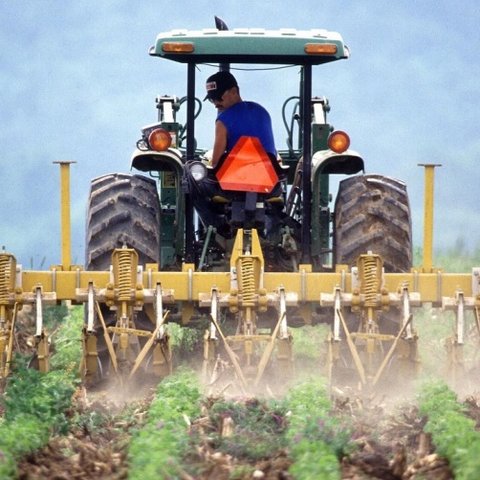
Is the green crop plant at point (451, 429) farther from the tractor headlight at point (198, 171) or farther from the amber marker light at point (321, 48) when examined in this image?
the amber marker light at point (321, 48)

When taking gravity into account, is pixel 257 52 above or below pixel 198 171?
above

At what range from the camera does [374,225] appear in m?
12.2

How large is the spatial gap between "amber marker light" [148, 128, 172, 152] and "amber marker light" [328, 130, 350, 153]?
3.81 feet

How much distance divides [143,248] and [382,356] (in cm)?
195

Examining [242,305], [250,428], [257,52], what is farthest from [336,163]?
[250,428]

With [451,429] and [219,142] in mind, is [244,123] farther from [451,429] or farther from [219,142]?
[451,429]

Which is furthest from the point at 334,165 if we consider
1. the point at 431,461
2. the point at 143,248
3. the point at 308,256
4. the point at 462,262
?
the point at 462,262

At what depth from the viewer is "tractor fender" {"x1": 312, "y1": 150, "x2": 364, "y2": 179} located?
12102 millimetres

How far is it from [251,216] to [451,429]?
3581 millimetres

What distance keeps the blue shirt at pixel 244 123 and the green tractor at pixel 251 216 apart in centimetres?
19

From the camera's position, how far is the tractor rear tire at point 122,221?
39.6 ft

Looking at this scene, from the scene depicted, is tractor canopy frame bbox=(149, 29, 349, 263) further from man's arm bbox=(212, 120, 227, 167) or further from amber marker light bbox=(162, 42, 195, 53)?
man's arm bbox=(212, 120, 227, 167)

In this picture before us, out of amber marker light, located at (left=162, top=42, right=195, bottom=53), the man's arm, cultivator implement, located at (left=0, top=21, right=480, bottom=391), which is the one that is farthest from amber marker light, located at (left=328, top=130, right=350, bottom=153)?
amber marker light, located at (left=162, top=42, right=195, bottom=53)

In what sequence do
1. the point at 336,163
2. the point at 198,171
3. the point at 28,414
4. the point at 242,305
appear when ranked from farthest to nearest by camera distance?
the point at 336,163 < the point at 198,171 < the point at 242,305 < the point at 28,414
